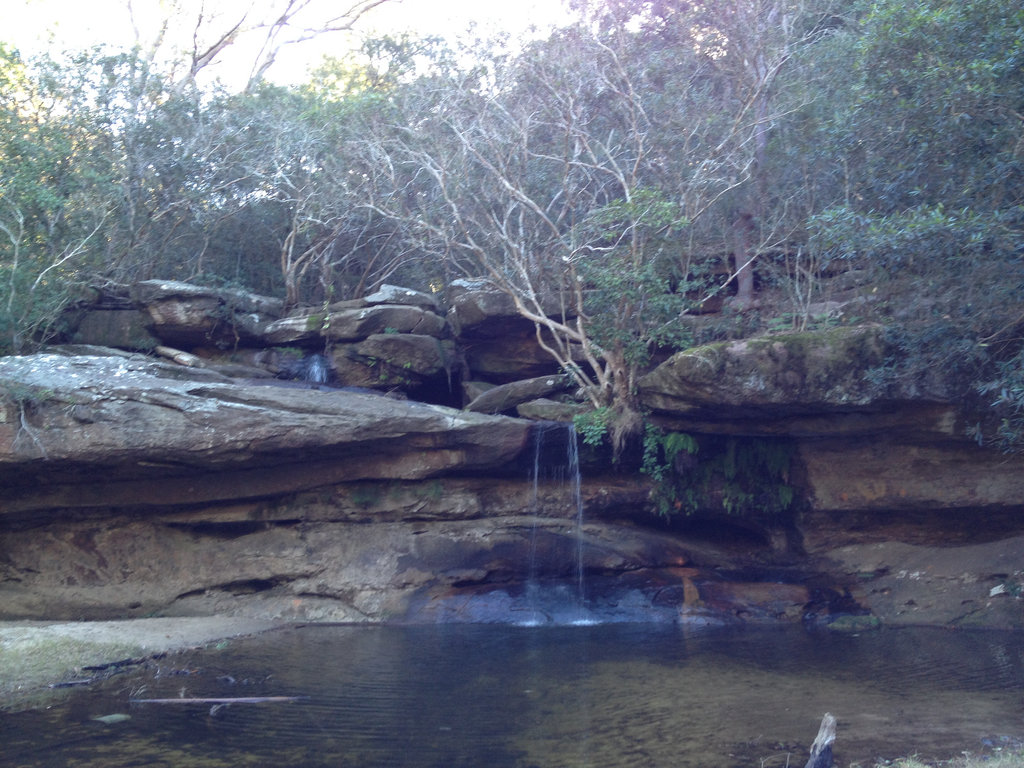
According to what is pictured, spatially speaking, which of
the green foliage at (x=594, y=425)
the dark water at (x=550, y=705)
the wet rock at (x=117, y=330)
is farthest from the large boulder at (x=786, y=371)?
the wet rock at (x=117, y=330)

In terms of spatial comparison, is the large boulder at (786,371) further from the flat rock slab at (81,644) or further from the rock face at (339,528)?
the flat rock slab at (81,644)

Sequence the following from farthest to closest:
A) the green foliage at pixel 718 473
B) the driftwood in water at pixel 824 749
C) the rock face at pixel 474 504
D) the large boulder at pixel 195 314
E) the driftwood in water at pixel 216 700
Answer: the large boulder at pixel 195 314, the green foliage at pixel 718 473, the rock face at pixel 474 504, the driftwood in water at pixel 216 700, the driftwood in water at pixel 824 749

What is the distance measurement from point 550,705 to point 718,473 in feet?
27.4

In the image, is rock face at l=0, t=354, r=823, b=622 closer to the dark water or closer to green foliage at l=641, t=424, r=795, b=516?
green foliage at l=641, t=424, r=795, b=516

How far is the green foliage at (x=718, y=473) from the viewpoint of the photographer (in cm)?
1623

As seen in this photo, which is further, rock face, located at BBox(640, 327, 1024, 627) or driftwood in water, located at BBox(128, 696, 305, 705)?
rock face, located at BBox(640, 327, 1024, 627)

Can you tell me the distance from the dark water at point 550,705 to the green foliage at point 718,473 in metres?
3.56

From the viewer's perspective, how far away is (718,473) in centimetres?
1669

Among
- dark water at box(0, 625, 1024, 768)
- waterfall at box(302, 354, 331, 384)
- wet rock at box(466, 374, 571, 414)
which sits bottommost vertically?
dark water at box(0, 625, 1024, 768)

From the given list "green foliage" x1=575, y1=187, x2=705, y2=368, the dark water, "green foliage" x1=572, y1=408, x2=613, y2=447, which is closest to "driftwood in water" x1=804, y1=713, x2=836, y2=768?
the dark water

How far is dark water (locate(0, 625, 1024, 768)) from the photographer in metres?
7.77

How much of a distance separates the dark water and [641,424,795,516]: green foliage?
3.56 metres

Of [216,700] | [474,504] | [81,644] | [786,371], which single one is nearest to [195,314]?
[474,504]

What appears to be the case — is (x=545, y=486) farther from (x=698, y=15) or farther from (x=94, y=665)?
(x=698, y=15)
